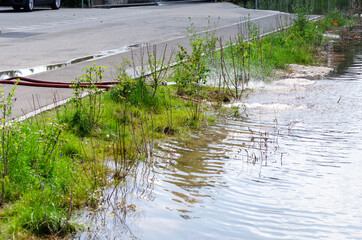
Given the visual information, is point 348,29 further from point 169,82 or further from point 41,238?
point 41,238

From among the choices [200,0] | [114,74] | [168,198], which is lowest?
[168,198]

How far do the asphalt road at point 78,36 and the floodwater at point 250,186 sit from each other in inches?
97.2

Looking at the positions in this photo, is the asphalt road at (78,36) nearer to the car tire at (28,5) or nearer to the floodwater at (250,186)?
the car tire at (28,5)

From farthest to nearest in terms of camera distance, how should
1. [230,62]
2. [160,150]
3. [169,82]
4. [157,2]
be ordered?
[157,2], [230,62], [169,82], [160,150]

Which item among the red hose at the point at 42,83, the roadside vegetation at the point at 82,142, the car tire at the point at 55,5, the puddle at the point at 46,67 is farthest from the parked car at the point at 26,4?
the red hose at the point at 42,83

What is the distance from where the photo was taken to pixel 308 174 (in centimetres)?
634

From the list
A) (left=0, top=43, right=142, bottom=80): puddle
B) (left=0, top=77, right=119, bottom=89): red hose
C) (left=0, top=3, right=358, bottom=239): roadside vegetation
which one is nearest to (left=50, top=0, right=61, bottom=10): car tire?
(left=0, top=43, right=142, bottom=80): puddle

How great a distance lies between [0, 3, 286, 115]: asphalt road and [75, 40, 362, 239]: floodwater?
2470 mm

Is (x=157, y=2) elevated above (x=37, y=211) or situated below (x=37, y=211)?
above

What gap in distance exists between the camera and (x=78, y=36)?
17359 mm

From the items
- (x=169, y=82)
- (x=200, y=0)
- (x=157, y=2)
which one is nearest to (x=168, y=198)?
(x=169, y=82)

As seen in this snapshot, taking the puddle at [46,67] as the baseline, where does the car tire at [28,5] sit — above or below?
above

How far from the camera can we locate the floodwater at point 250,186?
4984 mm

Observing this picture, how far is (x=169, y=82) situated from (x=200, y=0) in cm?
2910
